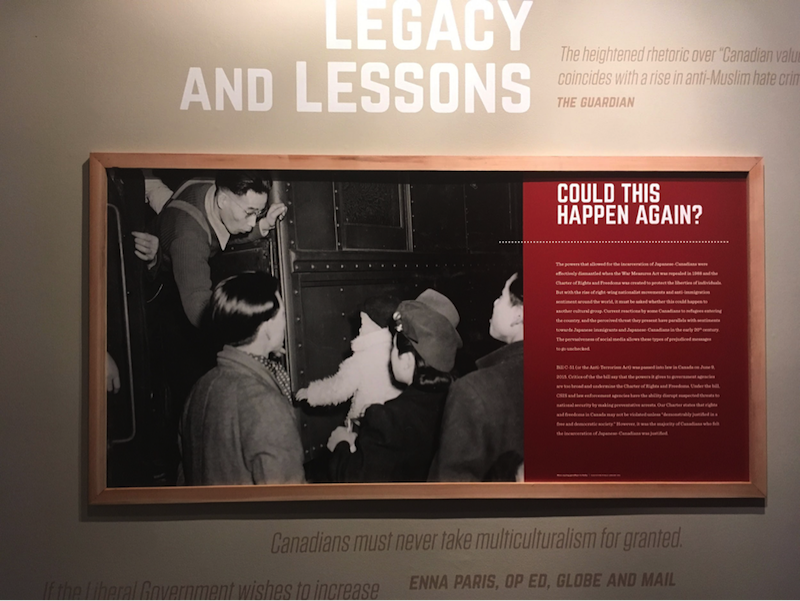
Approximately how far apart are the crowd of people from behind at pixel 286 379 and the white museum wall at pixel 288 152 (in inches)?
4.7

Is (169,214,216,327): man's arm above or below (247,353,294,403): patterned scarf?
above

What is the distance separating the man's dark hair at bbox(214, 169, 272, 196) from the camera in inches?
57.6

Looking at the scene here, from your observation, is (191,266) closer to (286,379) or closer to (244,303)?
(244,303)

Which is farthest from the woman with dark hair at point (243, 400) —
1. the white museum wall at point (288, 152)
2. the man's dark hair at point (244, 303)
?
the white museum wall at point (288, 152)

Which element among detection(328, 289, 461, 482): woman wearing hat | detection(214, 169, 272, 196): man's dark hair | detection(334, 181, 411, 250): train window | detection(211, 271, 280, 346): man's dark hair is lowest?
detection(328, 289, 461, 482): woman wearing hat

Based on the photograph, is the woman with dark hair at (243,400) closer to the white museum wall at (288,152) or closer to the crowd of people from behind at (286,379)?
the crowd of people from behind at (286,379)

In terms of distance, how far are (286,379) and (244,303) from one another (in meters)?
0.22

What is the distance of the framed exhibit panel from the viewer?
1462 mm

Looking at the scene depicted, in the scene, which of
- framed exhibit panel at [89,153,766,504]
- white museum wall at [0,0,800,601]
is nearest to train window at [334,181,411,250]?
framed exhibit panel at [89,153,766,504]

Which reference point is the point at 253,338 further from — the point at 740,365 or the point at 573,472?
A: the point at 740,365

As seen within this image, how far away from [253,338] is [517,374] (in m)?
0.69

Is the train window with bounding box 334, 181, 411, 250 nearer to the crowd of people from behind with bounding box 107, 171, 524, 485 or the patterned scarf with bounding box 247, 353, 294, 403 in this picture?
the crowd of people from behind with bounding box 107, 171, 524, 485

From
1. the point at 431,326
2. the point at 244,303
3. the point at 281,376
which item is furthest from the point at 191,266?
the point at 431,326

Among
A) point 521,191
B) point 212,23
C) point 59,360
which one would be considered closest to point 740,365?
point 521,191
